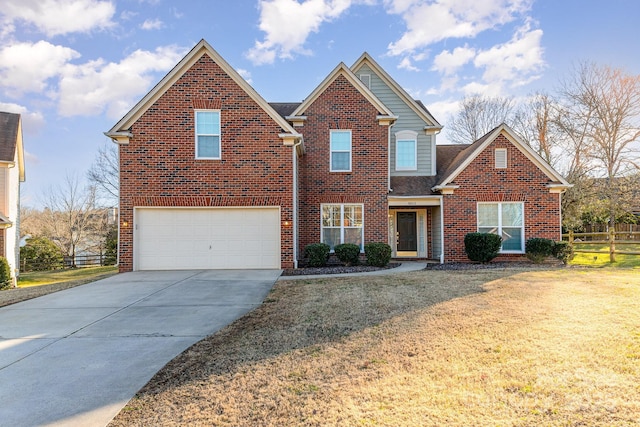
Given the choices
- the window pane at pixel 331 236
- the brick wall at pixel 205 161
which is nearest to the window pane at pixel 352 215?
the window pane at pixel 331 236

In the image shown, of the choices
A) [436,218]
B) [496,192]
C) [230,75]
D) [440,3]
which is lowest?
[436,218]

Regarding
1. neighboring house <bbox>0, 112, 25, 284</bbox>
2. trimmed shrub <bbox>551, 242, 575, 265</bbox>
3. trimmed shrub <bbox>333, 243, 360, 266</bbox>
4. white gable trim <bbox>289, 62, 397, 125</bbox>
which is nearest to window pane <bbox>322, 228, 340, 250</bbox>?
trimmed shrub <bbox>333, 243, 360, 266</bbox>

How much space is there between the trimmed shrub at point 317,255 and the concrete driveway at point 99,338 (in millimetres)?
2964

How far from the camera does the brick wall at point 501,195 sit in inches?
564

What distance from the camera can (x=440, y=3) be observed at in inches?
495

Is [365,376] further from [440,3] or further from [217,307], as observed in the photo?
[440,3]

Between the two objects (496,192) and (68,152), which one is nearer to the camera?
(496,192)

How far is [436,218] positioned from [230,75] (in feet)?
33.2

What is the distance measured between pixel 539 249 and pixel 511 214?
1.68 meters

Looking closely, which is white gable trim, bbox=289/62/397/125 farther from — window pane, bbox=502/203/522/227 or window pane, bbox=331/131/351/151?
window pane, bbox=502/203/522/227

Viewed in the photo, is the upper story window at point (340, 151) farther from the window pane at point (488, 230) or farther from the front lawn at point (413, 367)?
the front lawn at point (413, 367)

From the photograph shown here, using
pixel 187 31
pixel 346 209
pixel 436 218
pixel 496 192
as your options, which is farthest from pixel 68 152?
pixel 496 192

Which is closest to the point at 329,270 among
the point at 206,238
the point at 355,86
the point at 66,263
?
the point at 206,238

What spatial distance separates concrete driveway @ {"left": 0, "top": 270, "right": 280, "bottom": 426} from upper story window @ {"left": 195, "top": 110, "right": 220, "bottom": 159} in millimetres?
4694
